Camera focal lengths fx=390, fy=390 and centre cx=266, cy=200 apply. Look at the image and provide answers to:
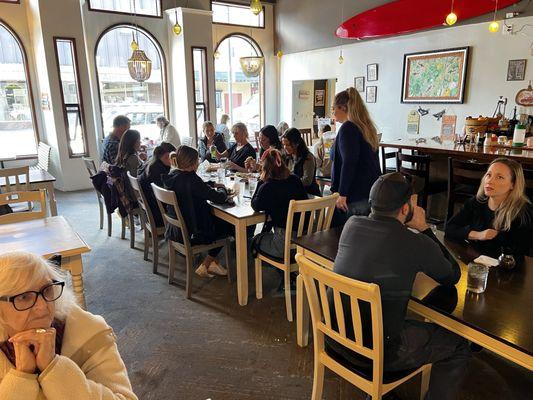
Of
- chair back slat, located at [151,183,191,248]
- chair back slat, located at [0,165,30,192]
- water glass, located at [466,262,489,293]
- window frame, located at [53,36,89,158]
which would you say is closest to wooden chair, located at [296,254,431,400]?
water glass, located at [466,262,489,293]

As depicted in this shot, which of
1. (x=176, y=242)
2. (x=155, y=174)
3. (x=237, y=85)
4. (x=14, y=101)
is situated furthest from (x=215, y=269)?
(x=237, y=85)

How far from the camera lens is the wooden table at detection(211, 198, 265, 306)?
108 inches

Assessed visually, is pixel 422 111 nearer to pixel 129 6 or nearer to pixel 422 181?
pixel 422 181

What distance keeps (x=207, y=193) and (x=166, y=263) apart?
1139 millimetres

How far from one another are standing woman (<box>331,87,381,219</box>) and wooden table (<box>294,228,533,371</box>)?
109cm

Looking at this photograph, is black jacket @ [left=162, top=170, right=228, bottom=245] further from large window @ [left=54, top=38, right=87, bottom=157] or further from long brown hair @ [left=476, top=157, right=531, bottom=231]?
large window @ [left=54, top=38, right=87, bottom=157]

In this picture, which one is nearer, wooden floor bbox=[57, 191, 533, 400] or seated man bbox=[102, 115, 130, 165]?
wooden floor bbox=[57, 191, 533, 400]

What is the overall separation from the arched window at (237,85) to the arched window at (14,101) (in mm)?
3745

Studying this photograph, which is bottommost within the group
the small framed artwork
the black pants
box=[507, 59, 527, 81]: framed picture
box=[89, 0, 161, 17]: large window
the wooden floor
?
the wooden floor

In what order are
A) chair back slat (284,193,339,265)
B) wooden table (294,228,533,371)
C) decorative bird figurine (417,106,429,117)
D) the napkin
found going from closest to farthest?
wooden table (294,228,533,371), the napkin, chair back slat (284,193,339,265), decorative bird figurine (417,106,429,117)

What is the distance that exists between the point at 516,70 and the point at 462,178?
10.1 ft

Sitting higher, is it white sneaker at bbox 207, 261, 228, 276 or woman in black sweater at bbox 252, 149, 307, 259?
woman in black sweater at bbox 252, 149, 307, 259

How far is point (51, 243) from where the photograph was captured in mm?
2068

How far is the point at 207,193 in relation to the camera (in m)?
2.95
